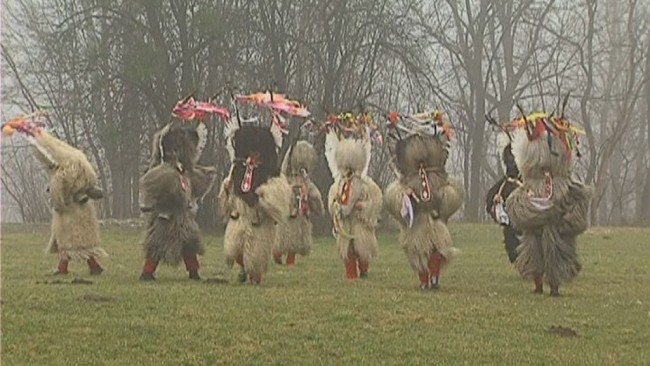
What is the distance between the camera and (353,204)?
14344 mm

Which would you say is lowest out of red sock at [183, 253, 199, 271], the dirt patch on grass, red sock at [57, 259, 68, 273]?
the dirt patch on grass

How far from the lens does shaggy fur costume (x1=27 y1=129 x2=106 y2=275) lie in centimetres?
1389

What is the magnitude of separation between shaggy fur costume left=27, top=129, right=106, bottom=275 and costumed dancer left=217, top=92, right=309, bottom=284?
203cm

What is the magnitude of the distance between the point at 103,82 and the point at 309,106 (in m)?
6.01

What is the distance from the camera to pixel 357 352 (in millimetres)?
8883

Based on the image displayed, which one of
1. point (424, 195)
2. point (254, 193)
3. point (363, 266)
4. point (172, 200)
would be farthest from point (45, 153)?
point (424, 195)

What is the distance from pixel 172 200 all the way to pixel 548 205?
493cm

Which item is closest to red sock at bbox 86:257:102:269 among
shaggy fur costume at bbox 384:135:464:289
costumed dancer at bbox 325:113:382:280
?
costumed dancer at bbox 325:113:382:280

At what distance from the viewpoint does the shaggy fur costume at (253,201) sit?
42.5ft

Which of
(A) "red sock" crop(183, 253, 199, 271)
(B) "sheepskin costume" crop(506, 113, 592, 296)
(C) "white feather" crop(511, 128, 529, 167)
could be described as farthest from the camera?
(A) "red sock" crop(183, 253, 199, 271)

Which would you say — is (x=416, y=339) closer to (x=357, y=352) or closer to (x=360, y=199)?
(x=357, y=352)

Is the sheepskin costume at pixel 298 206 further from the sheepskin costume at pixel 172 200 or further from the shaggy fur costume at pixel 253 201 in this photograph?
the shaggy fur costume at pixel 253 201

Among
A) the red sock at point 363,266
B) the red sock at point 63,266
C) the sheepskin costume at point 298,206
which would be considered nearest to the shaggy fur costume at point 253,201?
the red sock at point 363,266

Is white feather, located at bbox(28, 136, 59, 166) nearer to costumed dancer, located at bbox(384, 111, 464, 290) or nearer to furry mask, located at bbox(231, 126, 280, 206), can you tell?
furry mask, located at bbox(231, 126, 280, 206)
